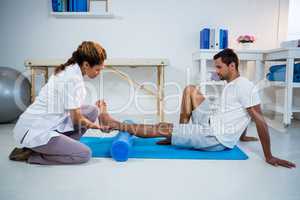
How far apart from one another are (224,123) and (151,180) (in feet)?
2.15

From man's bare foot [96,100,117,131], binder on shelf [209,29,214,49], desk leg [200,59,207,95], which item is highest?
binder on shelf [209,29,214,49]

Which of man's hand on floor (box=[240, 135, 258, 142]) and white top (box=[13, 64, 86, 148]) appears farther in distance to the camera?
man's hand on floor (box=[240, 135, 258, 142])

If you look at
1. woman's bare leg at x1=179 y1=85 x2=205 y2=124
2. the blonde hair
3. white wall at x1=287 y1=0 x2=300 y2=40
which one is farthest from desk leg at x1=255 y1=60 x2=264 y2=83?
the blonde hair

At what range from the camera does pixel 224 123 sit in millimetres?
1785

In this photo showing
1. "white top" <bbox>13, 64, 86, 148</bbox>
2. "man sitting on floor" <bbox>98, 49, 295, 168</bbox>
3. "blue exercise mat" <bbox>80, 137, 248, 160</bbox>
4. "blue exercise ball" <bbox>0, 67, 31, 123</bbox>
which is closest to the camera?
"white top" <bbox>13, 64, 86, 148</bbox>

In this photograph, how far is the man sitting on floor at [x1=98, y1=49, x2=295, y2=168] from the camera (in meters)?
1.68

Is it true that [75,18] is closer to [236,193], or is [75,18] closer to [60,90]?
[60,90]

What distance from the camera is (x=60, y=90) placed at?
159 centimetres

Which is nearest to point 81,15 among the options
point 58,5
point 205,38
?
point 58,5

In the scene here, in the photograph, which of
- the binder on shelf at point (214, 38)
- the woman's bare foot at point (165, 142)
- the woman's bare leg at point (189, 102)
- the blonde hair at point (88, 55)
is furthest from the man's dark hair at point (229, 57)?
the binder on shelf at point (214, 38)

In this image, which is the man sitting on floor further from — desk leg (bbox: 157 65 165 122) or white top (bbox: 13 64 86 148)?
desk leg (bbox: 157 65 165 122)

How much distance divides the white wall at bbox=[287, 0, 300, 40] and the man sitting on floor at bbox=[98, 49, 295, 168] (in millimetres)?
2175

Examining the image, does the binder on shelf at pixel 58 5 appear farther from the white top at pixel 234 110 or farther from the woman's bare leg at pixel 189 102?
the white top at pixel 234 110

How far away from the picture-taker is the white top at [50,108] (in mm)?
1576
